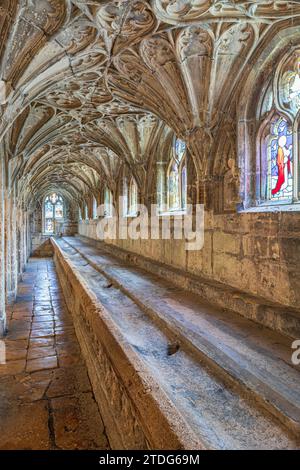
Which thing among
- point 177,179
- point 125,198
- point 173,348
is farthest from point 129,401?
point 125,198

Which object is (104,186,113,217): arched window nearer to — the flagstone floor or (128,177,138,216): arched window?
(128,177,138,216): arched window

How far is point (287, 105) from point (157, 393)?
3.94 m

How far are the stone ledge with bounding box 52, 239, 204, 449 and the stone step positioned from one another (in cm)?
7

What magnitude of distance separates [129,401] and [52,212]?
27.1m

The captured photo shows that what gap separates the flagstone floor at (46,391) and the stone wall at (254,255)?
100 inches

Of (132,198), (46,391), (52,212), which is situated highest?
(52,212)

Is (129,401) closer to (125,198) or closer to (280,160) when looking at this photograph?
(280,160)

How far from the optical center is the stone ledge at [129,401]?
1653mm

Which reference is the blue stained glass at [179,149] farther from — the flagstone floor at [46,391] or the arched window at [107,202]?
the arched window at [107,202]

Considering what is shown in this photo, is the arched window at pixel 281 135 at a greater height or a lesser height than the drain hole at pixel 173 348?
greater

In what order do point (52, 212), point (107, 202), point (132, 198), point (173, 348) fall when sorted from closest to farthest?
point (173, 348) < point (132, 198) < point (107, 202) < point (52, 212)

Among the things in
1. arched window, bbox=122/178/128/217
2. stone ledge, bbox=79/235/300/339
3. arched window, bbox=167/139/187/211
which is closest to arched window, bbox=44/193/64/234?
arched window, bbox=122/178/128/217

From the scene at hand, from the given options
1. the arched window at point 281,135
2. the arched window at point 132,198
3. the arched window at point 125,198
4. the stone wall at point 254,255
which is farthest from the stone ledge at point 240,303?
the arched window at point 125,198

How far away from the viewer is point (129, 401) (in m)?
2.16
